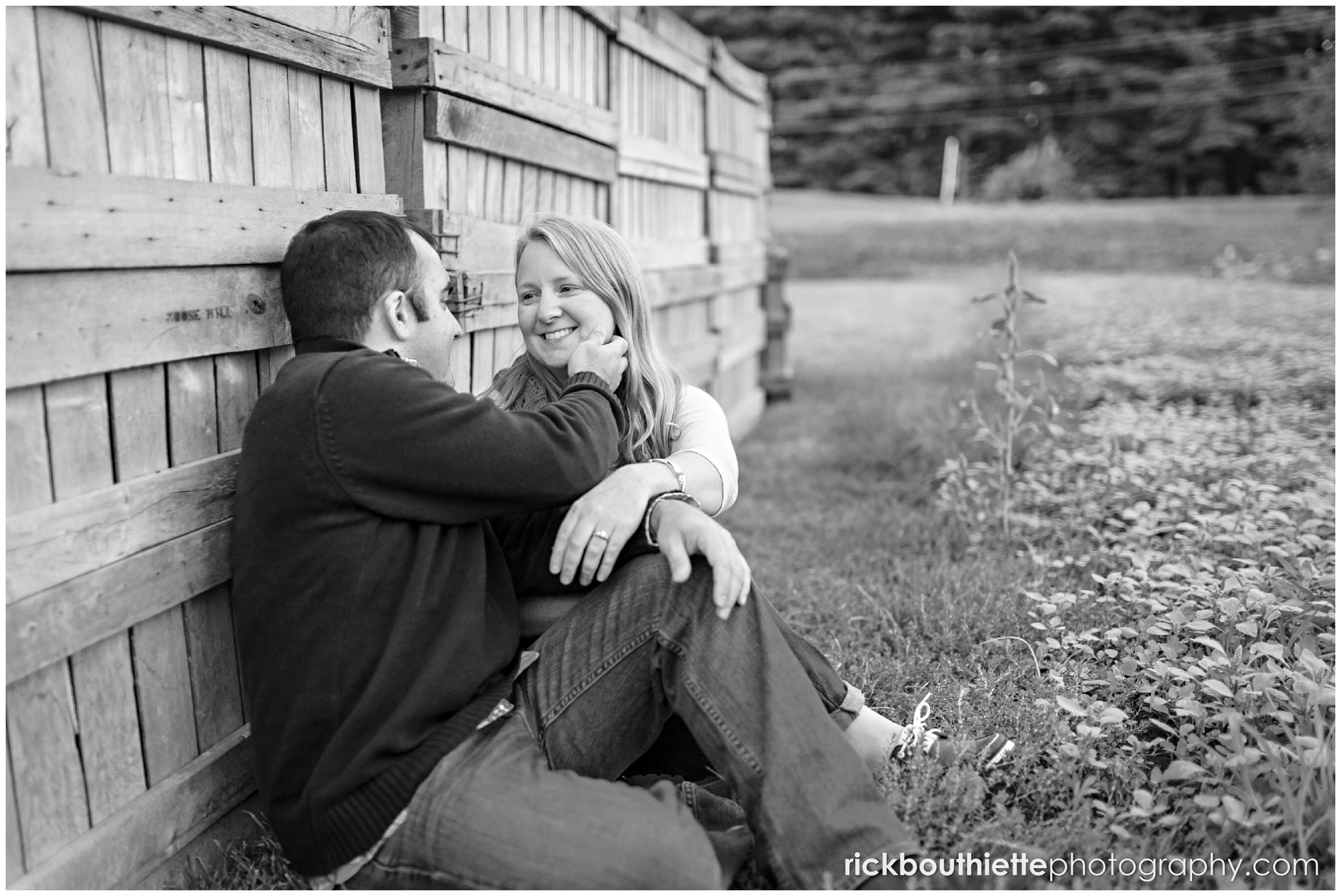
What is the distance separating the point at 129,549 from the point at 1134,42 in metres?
44.6

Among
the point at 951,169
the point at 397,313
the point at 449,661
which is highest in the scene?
the point at 951,169

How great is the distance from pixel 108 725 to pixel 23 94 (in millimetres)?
1119

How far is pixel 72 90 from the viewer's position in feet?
6.04

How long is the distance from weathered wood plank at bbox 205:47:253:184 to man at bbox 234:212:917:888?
20 centimetres

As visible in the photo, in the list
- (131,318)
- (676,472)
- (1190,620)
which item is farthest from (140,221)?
(1190,620)

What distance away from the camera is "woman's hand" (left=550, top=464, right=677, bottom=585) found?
2.23 meters

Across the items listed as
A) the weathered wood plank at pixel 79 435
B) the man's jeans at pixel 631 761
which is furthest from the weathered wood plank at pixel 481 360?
the weathered wood plank at pixel 79 435

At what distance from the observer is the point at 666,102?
20.0ft

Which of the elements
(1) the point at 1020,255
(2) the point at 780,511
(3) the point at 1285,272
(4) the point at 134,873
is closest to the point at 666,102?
(2) the point at 780,511

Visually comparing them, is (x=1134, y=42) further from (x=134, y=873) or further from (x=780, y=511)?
(x=134, y=873)

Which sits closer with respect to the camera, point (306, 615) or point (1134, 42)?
point (306, 615)

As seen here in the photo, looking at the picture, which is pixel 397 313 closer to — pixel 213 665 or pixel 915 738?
pixel 213 665

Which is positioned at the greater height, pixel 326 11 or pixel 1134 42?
pixel 1134 42

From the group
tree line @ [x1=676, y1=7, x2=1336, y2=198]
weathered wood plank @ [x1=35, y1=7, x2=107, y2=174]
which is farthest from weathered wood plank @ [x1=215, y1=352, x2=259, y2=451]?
tree line @ [x1=676, y1=7, x2=1336, y2=198]
